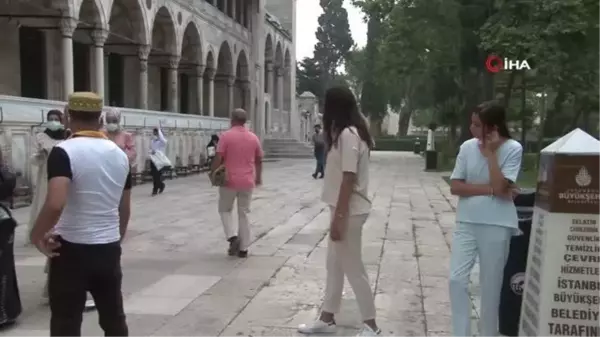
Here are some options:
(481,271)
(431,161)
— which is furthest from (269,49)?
(481,271)

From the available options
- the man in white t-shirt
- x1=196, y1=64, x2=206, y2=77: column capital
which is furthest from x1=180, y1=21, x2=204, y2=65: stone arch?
the man in white t-shirt

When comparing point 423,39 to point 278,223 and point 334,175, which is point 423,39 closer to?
point 278,223

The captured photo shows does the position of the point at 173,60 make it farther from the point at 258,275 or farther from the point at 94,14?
the point at 258,275

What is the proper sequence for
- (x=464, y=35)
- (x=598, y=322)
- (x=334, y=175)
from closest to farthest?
1. (x=598, y=322)
2. (x=334, y=175)
3. (x=464, y=35)

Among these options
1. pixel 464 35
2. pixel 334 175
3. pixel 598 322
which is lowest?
pixel 598 322

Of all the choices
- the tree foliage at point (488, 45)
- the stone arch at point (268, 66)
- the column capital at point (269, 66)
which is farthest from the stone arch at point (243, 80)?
the tree foliage at point (488, 45)

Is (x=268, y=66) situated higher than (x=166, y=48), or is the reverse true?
(x=268, y=66)

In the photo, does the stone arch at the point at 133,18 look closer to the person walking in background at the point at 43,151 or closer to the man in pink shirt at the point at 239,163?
the man in pink shirt at the point at 239,163

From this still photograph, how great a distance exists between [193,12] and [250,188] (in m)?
23.6

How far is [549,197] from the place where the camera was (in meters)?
3.67

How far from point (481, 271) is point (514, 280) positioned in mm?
451

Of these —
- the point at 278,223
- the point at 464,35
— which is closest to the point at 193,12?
the point at 464,35

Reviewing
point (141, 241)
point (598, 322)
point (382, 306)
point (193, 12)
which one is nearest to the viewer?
point (598, 322)

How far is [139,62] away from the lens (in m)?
27.2
